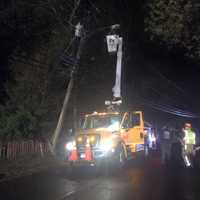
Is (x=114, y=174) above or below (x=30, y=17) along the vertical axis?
below

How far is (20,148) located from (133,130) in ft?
20.3

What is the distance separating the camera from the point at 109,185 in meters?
13.6

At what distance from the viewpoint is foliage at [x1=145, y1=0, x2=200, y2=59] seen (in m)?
14.3

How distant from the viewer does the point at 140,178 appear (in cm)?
1508

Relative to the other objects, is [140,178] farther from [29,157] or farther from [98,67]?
[98,67]

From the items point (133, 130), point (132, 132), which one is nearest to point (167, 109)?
point (133, 130)

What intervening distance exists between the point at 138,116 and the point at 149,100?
2601cm

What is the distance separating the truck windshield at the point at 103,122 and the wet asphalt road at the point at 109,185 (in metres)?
1.84

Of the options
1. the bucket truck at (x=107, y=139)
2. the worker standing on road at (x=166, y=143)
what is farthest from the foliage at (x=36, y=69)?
the worker standing on road at (x=166, y=143)

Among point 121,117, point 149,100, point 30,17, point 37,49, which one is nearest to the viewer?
point 121,117

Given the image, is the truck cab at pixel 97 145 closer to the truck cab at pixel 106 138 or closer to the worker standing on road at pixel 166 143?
the truck cab at pixel 106 138

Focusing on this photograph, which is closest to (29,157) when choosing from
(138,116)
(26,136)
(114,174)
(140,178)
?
(26,136)

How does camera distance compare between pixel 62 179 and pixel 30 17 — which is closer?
pixel 62 179

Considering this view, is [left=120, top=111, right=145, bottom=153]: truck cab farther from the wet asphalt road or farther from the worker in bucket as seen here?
the worker in bucket
